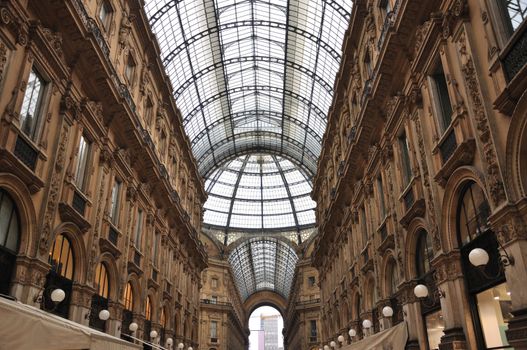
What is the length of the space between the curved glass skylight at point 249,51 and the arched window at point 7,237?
21.4 metres

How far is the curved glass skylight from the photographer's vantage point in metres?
33.5

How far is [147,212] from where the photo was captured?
82.8 feet

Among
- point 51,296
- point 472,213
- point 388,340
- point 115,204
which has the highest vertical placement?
point 115,204

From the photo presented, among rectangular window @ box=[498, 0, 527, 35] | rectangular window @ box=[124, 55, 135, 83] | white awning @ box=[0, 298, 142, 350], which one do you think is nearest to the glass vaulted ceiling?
rectangular window @ box=[124, 55, 135, 83]

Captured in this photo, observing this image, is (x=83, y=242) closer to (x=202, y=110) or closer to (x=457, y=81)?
(x=457, y=81)

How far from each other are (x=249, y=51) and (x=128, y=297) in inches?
1095

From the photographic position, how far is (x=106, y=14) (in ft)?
63.4

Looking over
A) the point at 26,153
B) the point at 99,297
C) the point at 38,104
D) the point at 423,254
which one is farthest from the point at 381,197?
the point at 26,153

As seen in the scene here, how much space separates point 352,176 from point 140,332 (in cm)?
1329

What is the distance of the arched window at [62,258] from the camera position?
14.3 meters

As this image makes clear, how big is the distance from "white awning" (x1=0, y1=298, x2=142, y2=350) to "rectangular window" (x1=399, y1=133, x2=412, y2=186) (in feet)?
38.9

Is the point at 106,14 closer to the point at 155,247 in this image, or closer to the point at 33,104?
the point at 33,104

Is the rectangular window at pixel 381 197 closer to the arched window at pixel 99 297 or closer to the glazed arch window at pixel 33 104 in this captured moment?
the arched window at pixel 99 297

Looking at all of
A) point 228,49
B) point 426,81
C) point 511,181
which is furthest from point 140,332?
point 228,49
